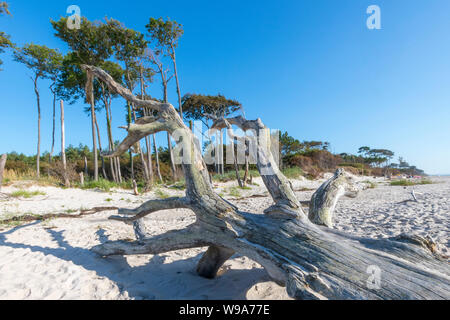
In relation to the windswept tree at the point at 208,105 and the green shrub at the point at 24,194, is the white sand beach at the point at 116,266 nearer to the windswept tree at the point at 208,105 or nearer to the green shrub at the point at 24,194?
the green shrub at the point at 24,194

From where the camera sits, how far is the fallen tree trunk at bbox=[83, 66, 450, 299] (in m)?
1.54

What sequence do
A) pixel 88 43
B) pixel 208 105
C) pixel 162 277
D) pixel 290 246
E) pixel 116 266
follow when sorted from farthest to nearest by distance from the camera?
1. pixel 208 105
2. pixel 88 43
3. pixel 116 266
4. pixel 162 277
5. pixel 290 246

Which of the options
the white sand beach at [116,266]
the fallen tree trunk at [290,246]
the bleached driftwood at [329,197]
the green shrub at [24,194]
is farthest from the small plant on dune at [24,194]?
the bleached driftwood at [329,197]

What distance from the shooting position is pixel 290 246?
1.87 m

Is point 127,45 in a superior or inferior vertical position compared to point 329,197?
superior

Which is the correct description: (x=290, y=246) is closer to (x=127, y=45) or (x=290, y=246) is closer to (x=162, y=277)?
(x=162, y=277)

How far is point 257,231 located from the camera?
2.05 m

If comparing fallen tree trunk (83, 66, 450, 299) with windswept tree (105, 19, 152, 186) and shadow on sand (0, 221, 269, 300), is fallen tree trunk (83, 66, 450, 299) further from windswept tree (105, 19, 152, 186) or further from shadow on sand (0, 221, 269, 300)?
windswept tree (105, 19, 152, 186)

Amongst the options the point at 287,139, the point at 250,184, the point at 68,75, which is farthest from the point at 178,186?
the point at 287,139

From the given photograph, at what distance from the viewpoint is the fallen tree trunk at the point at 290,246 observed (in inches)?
60.4

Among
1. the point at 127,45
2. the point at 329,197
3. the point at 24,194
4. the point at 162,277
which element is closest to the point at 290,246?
the point at 329,197
